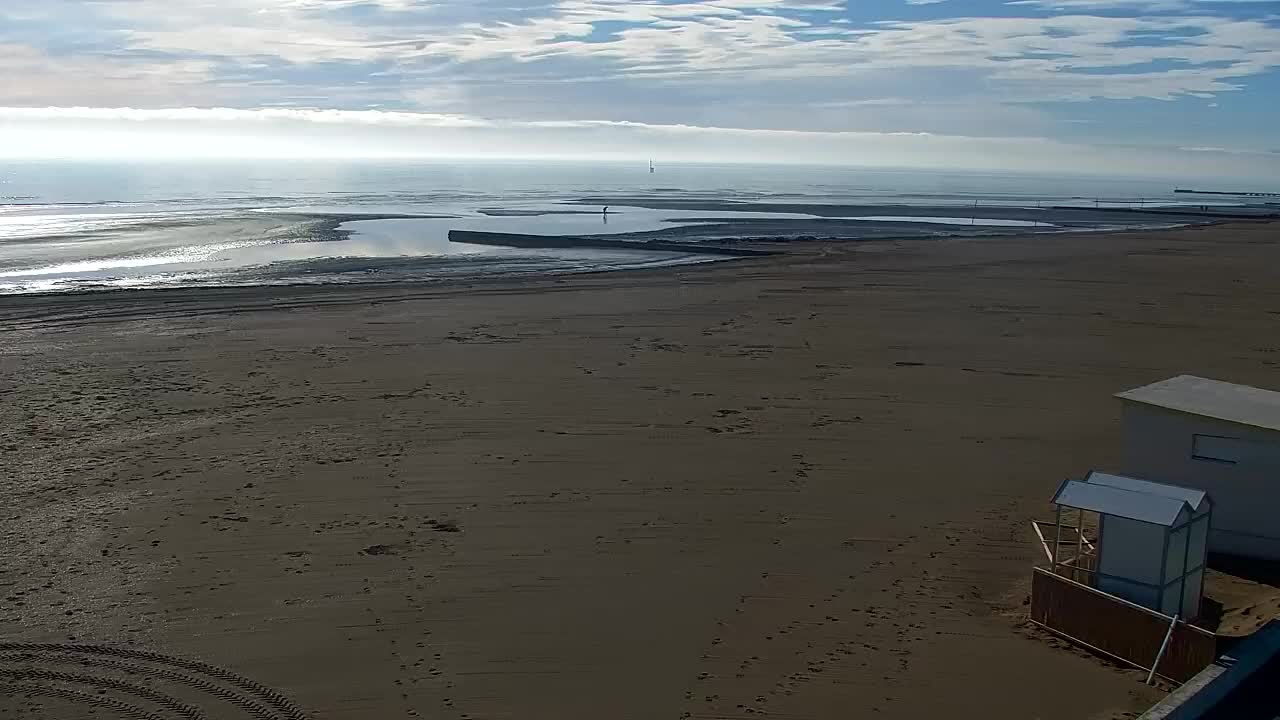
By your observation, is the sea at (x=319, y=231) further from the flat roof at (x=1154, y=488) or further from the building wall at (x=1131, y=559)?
the building wall at (x=1131, y=559)

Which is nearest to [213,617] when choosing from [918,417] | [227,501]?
[227,501]

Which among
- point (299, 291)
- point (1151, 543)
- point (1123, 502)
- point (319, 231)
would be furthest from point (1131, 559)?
point (319, 231)

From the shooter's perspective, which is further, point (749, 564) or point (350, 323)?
point (350, 323)

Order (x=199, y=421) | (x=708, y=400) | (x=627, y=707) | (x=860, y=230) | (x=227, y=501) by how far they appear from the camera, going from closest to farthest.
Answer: (x=627, y=707)
(x=227, y=501)
(x=199, y=421)
(x=708, y=400)
(x=860, y=230)

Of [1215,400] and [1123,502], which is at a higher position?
[1215,400]

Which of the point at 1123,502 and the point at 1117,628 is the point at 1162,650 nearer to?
the point at 1117,628

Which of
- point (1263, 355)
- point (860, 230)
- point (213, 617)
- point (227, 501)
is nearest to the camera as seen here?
point (213, 617)

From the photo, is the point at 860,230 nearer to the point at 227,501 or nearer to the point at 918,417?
the point at 918,417
